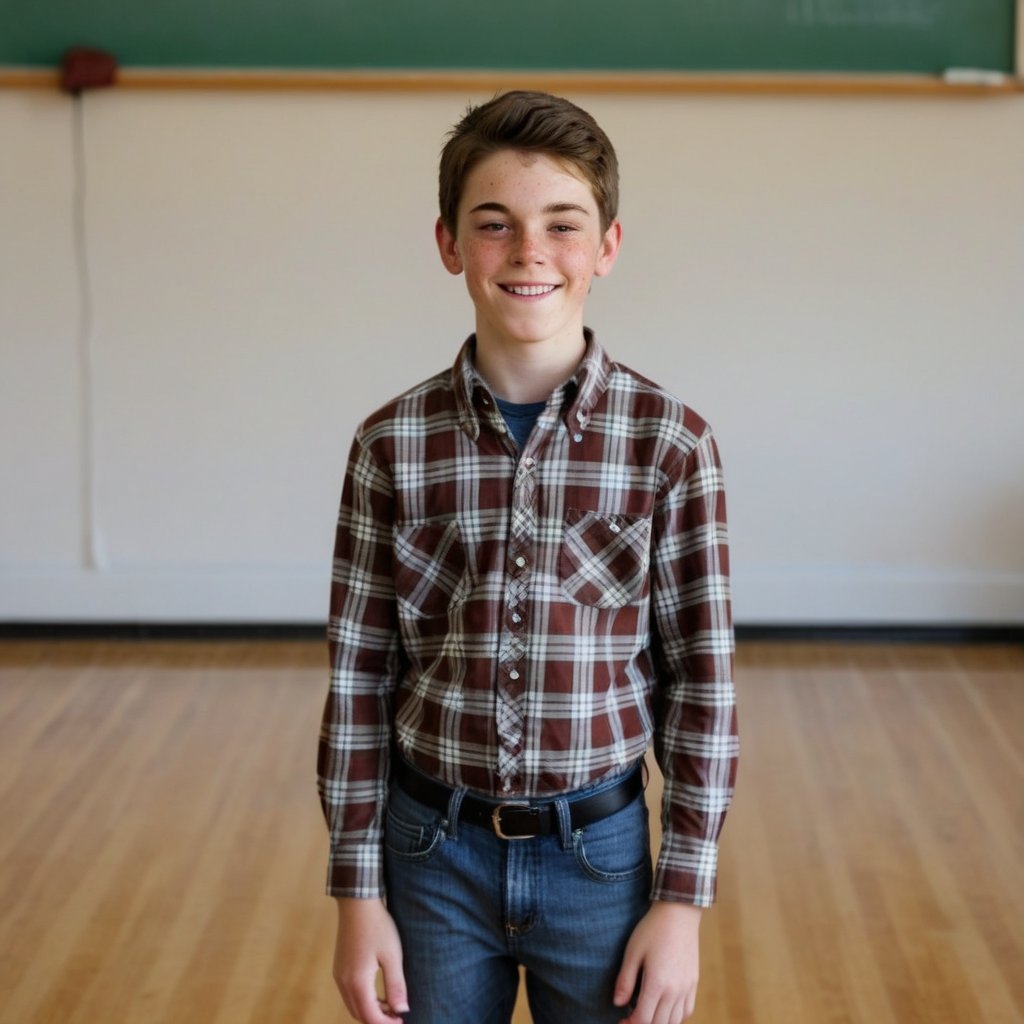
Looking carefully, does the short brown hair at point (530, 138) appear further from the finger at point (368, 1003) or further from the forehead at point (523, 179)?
the finger at point (368, 1003)

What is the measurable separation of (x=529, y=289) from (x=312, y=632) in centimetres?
303

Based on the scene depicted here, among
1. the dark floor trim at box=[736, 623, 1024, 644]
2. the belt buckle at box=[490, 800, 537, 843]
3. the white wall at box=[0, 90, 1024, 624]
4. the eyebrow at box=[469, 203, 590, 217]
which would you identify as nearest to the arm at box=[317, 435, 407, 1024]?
the belt buckle at box=[490, 800, 537, 843]

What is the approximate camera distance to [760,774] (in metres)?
3.06

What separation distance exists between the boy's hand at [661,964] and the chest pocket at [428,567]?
0.29 metres

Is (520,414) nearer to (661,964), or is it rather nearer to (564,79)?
(661,964)

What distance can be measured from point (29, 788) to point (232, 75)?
185 cm

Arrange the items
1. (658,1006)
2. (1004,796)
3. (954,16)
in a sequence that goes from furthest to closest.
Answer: (954,16), (1004,796), (658,1006)

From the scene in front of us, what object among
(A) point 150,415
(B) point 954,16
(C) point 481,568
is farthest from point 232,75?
(C) point 481,568

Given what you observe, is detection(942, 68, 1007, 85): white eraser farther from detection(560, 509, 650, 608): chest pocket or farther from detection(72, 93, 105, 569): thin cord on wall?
detection(560, 509, 650, 608): chest pocket

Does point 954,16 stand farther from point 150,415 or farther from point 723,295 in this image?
point 150,415

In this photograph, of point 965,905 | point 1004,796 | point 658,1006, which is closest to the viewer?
point 658,1006

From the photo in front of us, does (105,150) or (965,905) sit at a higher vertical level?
(105,150)

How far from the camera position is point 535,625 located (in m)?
1.16

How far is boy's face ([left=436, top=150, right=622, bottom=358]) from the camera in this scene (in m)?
1.14
